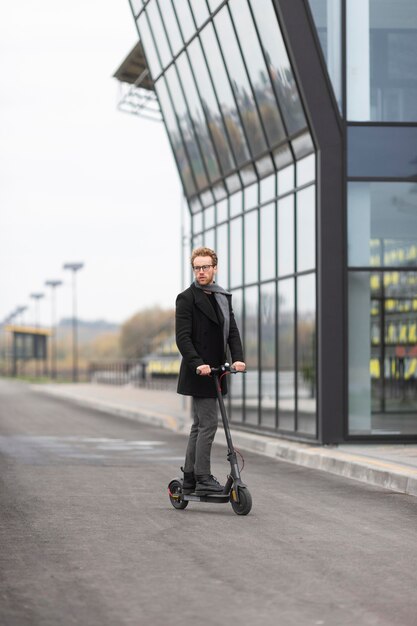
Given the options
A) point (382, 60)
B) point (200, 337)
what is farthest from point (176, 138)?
point (200, 337)

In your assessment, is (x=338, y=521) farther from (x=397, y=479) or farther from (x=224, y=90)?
(x=224, y=90)

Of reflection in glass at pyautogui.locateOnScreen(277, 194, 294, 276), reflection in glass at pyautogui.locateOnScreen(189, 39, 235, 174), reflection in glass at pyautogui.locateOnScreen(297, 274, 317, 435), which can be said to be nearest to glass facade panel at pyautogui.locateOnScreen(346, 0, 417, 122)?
reflection in glass at pyautogui.locateOnScreen(277, 194, 294, 276)

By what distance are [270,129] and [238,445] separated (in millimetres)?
4985

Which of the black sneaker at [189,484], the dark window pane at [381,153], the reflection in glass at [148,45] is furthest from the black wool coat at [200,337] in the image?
the reflection in glass at [148,45]

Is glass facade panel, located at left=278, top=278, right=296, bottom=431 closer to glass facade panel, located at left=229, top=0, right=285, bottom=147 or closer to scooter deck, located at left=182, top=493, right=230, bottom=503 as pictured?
glass facade panel, located at left=229, top=0, right=285, bottom=147

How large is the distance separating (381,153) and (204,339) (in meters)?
7.93

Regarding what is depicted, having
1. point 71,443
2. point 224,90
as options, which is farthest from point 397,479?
point 224,90

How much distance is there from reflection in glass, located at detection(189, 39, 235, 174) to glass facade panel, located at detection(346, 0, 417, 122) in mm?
5360

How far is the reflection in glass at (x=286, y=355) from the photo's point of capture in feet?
58.5

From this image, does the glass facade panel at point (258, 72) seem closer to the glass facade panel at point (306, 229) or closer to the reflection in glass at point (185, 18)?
the glass facade panel at point (306, 229)

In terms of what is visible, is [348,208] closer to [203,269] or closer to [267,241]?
[267,241]

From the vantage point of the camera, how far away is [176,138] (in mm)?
25516

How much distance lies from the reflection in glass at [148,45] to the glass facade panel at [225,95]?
393 cm

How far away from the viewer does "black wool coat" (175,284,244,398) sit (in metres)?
9.20
